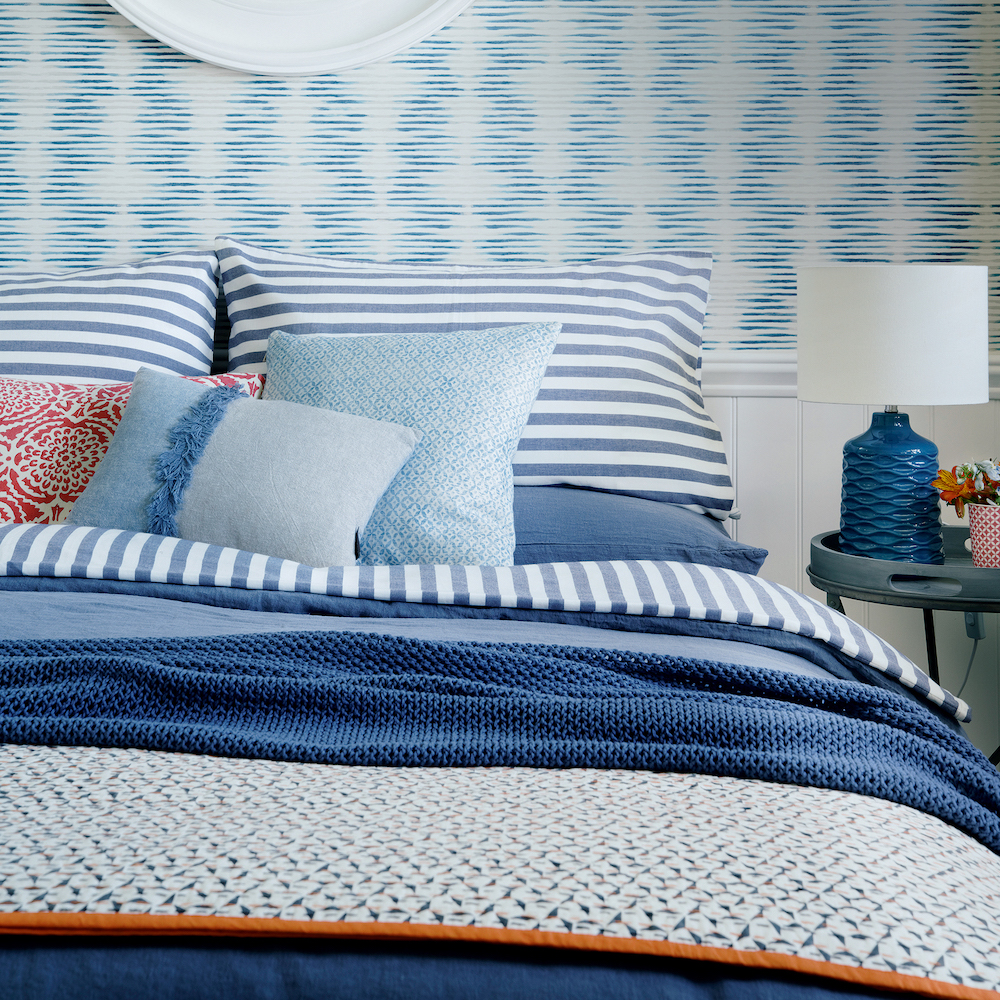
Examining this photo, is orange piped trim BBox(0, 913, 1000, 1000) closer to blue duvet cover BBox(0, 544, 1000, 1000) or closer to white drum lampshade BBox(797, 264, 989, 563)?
blue duvet cover BBox(0, 544, 1000, 1000)

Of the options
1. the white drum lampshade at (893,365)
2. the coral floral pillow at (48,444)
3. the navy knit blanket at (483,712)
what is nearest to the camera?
the navy knit blanket at (483,712)

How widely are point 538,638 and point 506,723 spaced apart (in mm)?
202

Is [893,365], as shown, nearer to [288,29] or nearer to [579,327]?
[579,327]

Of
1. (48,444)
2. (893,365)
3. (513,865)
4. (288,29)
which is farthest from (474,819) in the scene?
(288,29)

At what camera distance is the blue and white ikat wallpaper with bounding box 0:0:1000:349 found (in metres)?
1.88

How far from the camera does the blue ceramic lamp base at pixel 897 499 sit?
1454 millimetres

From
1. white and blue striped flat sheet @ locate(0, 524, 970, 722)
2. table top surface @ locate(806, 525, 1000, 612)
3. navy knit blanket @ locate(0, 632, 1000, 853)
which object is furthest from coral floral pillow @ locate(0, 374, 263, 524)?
table top surface @ locate(806, 525, 1000, 612)

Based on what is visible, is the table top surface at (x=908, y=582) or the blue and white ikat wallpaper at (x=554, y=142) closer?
the table top surface at (x=908, y=582)

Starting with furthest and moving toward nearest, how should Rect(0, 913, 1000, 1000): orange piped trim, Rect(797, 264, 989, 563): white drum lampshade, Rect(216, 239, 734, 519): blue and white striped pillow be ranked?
Rect(216, 239, 734, 519): blue and white striped pillow
Rect(797, 264, 989, 563): white drum lampshade
Rect(0, 913, 1000, 1000): orange piped trim

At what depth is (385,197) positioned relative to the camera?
194cm

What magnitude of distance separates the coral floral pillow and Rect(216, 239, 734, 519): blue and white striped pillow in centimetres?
35

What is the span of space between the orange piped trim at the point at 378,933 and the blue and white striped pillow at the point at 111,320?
1292 mm

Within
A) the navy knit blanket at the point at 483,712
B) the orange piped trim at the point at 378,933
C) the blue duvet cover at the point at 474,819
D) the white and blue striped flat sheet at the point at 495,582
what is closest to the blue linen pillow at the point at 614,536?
the white and blue striped flat sheet at the point at 495,582

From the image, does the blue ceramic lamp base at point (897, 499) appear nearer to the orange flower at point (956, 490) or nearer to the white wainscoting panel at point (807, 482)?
the orange flower at point (956, 490)
